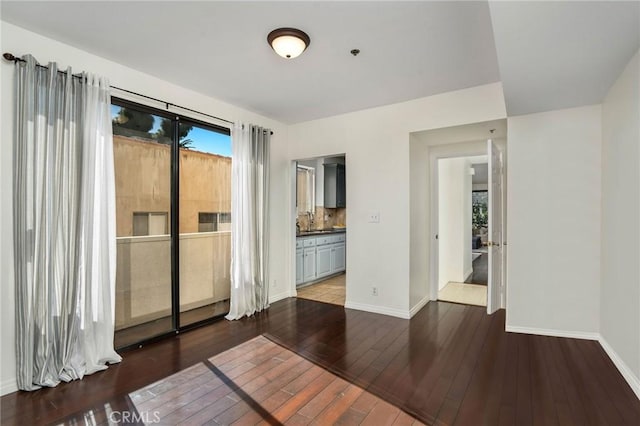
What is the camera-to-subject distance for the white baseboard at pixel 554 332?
331cm

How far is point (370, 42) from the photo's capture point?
266 centimetres

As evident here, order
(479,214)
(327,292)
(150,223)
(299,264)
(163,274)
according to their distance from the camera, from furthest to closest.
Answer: (479,214) < (299,264) < (327,292) < (163,274) < (150,223)

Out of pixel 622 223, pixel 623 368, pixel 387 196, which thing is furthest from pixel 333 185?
pixel 623 368

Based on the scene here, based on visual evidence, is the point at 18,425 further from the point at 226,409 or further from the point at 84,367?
the point at 226,409

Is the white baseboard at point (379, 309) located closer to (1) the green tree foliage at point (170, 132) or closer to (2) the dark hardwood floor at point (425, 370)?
(2) the dark hardwood floor at point (425, 370)

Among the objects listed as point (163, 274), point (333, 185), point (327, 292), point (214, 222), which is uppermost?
point (333, 185)

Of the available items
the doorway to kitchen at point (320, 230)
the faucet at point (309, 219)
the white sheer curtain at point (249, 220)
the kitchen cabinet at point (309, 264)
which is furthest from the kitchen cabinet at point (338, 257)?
the white sheer curtain at point (249, 220)

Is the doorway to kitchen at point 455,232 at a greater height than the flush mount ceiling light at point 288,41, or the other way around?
the flush mount ceiling light at point 288,41

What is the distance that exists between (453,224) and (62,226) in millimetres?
5926

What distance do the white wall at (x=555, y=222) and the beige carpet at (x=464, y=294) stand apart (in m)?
1.22

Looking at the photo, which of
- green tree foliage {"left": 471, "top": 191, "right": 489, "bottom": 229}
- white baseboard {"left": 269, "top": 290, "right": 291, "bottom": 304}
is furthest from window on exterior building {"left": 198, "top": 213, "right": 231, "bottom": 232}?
green tree foliage {"left": 471, "top": 191, "right": 489, "bottom": 229}

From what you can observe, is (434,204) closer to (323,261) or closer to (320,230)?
(323,261)

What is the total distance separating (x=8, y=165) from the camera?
2.38 meters

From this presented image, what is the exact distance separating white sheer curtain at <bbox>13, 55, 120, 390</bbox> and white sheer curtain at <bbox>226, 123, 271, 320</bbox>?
142cm
